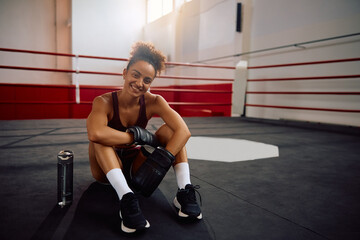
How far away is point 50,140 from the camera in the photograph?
229cm

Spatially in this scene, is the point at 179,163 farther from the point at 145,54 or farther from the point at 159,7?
the point at 159,7

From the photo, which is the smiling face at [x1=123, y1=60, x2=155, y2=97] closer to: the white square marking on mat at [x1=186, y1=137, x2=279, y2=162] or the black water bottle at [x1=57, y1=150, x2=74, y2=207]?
the black water bottle at [x1=57, y1=150, x2=74, y2=207]

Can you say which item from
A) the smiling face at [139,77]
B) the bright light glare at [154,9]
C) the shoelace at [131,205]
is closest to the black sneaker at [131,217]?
the shoelace at [131,205]

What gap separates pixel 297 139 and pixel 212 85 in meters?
3.09

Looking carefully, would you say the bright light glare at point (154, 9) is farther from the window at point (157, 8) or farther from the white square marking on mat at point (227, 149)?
the white square marking on mat at point (227, 149)

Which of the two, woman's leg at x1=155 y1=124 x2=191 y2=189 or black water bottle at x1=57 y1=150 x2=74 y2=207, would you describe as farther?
woman's leg at x1=155 y1=124 x2=191 y2=189

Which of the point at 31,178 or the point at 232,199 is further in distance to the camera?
the point at 31,178

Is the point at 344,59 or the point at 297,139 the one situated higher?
the point at 344,59

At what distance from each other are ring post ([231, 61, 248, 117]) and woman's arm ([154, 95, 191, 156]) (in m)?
3.58

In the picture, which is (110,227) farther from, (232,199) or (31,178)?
(31,178)

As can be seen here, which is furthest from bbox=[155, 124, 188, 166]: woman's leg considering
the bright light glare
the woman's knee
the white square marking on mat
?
the bright light glare

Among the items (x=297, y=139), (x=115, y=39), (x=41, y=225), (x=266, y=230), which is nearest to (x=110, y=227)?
(x=41, y=225)

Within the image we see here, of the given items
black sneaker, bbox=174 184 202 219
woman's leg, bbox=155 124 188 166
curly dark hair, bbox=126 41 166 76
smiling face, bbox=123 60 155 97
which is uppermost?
curly dark hair, bbox=126 41 166 76

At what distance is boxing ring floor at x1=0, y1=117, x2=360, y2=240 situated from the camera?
0.85 m
